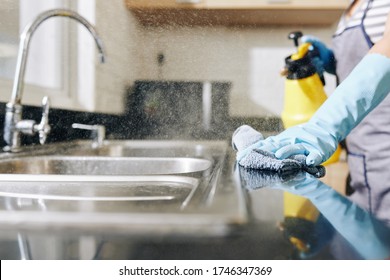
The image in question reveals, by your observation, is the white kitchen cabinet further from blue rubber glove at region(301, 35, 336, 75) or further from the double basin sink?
the double basin sink

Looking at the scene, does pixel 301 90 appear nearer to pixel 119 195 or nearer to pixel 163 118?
pixel 163 118

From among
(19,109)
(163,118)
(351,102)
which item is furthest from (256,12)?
(19,109)

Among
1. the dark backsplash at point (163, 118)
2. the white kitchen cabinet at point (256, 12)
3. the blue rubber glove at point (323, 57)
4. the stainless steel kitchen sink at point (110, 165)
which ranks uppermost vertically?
the white kitchen cabinet at point (256, 12)

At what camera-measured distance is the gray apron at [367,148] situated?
3.32ft

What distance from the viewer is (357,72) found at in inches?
31.2

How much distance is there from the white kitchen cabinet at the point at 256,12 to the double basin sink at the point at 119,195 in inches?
20.0

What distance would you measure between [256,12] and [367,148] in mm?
686

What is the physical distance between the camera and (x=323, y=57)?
1211 mm

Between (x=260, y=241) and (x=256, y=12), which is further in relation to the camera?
(x=256, y=12)

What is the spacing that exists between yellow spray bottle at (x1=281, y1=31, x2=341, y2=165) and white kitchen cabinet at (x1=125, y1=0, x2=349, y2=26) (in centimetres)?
38

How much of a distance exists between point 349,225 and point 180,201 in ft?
0.51

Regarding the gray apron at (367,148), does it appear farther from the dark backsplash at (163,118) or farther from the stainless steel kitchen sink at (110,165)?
the stainless steel kitchen sink at (110,165)

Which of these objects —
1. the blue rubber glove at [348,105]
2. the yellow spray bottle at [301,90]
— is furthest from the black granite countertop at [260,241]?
the yellow spray bottle at [301,90]

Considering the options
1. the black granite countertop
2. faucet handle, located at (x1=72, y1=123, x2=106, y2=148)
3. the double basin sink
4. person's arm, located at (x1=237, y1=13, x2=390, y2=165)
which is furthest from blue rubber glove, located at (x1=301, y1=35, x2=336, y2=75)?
the black granite countertop
